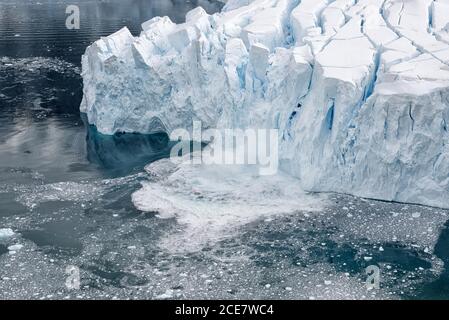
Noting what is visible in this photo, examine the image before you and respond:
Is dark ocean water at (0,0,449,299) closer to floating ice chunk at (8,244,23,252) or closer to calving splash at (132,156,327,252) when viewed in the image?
floating ice chunk at (8,244,23,252)

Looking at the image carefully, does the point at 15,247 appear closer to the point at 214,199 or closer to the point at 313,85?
the point at 214,199

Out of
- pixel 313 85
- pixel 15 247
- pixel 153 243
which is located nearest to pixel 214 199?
pixel 153 243

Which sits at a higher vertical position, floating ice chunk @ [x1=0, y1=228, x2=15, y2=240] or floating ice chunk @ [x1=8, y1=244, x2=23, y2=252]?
floating ice chunk @ [x1=0, y1=228, x2=15, y2=240]

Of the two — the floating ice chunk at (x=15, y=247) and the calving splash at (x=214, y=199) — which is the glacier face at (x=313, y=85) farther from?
the floating ice chunk at (x=15, y=247)

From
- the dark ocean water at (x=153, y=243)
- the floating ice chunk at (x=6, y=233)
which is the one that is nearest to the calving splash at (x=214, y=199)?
the dark ocean water at (x=153, y=243)

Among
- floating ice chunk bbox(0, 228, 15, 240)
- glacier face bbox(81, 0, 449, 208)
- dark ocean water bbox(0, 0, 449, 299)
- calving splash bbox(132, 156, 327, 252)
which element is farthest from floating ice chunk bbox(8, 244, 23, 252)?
glacier face bbox(81, 0, 449, 208)

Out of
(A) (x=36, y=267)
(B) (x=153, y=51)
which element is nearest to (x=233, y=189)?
(A) (x=36, y=267)
